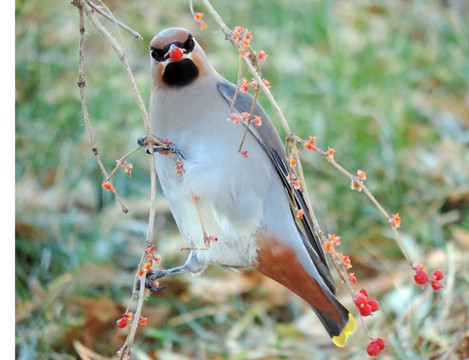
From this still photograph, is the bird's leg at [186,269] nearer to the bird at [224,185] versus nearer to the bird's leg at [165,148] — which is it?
the bird at [224,185]

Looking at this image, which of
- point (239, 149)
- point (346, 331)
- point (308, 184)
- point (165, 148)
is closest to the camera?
point (239, 149)

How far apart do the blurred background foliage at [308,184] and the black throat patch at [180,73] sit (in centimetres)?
12

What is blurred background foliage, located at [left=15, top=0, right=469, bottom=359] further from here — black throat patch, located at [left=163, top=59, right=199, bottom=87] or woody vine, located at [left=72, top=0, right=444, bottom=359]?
woody vine, located at [left=72, top=0, right=444, bottom=359]

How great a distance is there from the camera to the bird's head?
2062 mm

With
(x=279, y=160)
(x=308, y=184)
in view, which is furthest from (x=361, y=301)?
(x=308, y=184)

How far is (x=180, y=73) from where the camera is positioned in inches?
88.0

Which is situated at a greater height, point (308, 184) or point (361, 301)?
point (361, 301)

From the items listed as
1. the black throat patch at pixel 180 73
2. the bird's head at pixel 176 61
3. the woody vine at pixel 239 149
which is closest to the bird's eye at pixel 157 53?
the bird's head at pixel 176 61

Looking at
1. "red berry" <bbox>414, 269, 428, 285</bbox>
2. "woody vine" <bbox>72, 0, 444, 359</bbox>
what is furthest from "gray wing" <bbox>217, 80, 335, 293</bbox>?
"red berry" <bbox>414, 269, 428, 285</bbox>

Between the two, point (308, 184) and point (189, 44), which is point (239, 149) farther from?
point (308, 184)

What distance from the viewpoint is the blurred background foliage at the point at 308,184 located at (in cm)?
300

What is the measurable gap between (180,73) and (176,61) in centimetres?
6

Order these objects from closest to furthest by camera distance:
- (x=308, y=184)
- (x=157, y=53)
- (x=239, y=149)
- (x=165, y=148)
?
(x=239, y=149) < (x=165, y=148) < (x=157, y=53) < (x=308, y=184)
